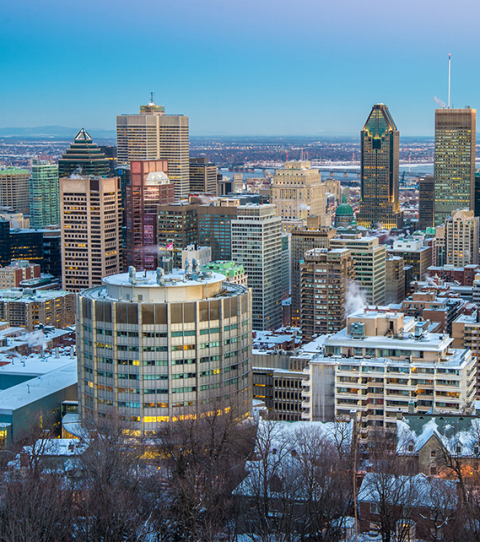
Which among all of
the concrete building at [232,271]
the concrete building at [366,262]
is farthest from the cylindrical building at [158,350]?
the concrete building at [366,262]

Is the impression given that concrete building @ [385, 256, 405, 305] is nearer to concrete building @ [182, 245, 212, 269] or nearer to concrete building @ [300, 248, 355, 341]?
concrete building @ [182, 245, 212, 269]

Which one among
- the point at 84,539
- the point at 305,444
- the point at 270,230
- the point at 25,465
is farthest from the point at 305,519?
the point at 270,230

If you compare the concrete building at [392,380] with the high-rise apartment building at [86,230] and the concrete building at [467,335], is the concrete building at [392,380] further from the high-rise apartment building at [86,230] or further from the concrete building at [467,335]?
the high-rise apartment building at [86,230]

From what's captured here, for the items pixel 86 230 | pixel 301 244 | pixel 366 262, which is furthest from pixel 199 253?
pixel 366 262

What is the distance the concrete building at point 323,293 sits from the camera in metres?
148

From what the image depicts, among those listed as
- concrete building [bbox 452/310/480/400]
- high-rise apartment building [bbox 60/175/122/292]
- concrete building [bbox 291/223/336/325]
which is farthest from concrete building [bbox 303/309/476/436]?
high-rise apartment building [bbox 60/175/122/292]

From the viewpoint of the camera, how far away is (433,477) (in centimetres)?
6088

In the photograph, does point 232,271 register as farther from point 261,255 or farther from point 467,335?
point 467,335

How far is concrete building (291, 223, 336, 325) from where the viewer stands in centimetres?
17762

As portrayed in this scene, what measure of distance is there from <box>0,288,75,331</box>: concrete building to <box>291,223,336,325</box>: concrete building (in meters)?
39.5

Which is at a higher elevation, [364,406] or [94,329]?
[94,329]

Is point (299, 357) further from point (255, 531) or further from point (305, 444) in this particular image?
point (255, 531)

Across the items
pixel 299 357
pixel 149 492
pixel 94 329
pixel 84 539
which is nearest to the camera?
pixel 84 539

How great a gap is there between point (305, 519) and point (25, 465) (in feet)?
64.1
